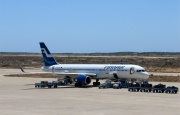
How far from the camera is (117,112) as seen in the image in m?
33.4

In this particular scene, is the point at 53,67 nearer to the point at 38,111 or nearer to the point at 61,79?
the point at 61,79

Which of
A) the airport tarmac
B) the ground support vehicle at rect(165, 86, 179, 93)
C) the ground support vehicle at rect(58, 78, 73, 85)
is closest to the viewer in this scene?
the airport tarmac

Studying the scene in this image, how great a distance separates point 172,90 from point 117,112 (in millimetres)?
20185

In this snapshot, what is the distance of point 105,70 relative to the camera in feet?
212

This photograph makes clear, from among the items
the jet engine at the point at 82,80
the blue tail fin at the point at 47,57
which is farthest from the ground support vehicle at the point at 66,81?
the blue tail fin at the point at 47,57

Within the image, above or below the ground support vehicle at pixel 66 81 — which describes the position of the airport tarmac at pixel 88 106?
below

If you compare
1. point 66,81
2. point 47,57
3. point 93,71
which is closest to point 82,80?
point 93,71

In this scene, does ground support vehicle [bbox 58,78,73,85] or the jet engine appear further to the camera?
ground support vehicle [bbox 58,78,73,85]

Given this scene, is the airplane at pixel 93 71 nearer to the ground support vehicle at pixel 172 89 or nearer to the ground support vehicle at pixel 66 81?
the ground support vehicle at pixel 66 81

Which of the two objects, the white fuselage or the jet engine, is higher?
the white fuselage

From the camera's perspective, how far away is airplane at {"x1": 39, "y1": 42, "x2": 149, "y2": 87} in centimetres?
6266

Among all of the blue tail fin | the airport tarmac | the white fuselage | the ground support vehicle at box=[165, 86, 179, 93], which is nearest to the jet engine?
the white fuselage

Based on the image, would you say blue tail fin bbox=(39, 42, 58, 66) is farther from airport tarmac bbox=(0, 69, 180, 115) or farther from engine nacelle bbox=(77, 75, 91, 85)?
airport tarmac bbox=(0, 69, 180, 115)

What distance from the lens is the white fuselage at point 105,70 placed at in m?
62.5
